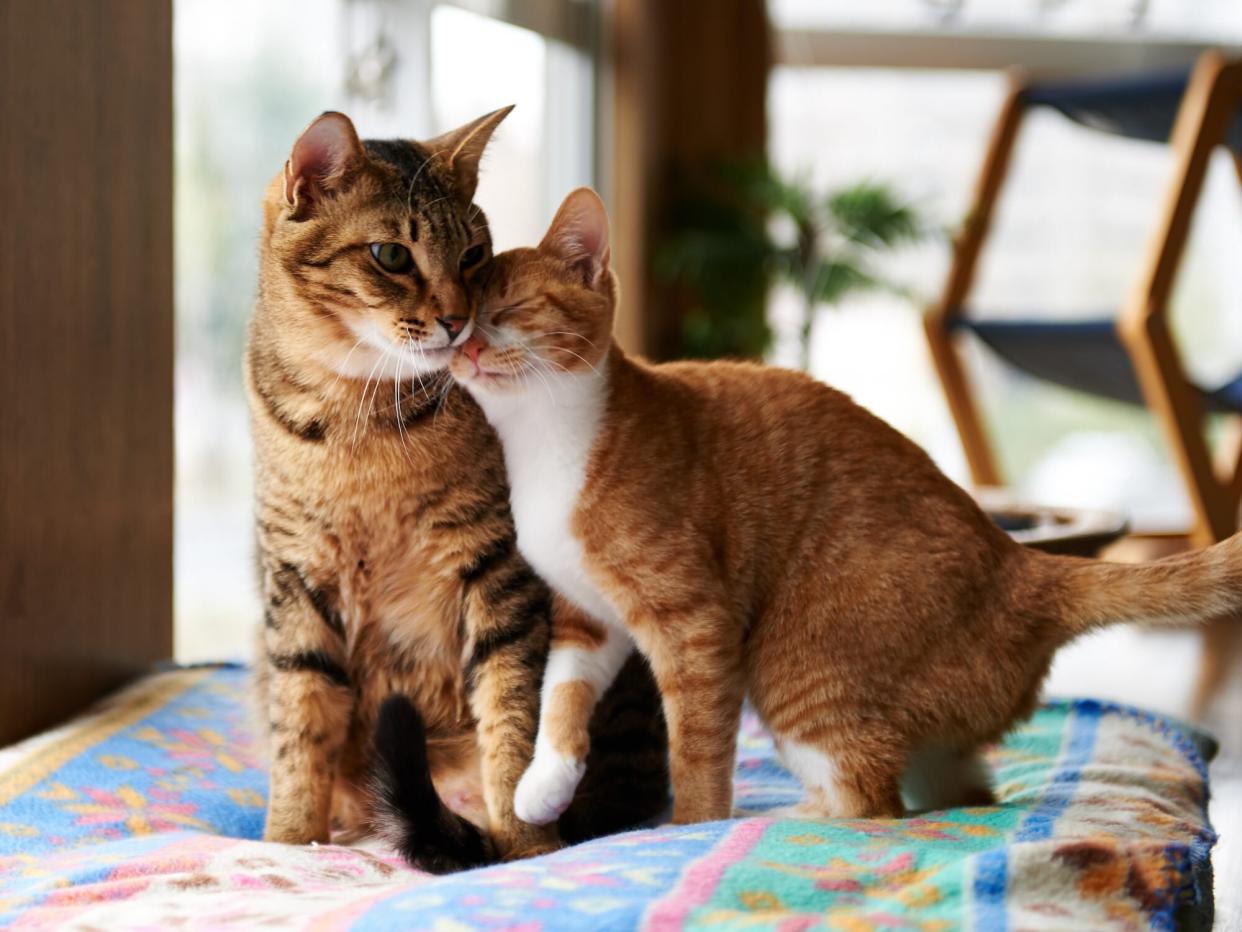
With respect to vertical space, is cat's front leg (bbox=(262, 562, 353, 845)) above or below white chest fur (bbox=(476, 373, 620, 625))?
below

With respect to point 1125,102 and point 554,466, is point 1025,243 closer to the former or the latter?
point 1125,102

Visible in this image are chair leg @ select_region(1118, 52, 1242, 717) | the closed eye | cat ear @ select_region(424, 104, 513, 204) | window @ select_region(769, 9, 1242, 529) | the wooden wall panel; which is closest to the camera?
the closed eye

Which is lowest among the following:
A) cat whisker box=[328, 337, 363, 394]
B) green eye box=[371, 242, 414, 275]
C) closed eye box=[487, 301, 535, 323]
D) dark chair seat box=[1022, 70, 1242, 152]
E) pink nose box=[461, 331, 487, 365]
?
cat whisker box=[328, 337, 363, 394]

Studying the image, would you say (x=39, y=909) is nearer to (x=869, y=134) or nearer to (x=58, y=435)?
(x=58, y=435)

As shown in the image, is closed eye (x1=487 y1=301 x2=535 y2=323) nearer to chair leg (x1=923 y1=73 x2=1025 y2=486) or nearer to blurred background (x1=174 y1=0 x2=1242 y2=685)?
blurred background (x1=174 y1=0 x2=1242 y2=685)

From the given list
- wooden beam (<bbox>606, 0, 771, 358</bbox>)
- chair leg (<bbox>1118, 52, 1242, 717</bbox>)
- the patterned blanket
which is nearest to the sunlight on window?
wooden beam (<bbox>606, 0, 771, 358</bbox>)

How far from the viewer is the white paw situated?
55.0 inches

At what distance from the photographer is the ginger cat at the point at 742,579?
1.43m

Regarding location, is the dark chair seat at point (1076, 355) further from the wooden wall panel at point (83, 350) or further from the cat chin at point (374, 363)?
the cat chin at point (374, 363)

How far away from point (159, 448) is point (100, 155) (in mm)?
451

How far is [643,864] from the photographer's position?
122 centimetres

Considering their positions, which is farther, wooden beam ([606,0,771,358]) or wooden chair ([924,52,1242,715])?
wooden beam ([606,0,771,358])

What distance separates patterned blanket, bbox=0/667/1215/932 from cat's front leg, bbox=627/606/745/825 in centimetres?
8

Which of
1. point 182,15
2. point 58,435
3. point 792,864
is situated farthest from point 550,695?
point 182,15
